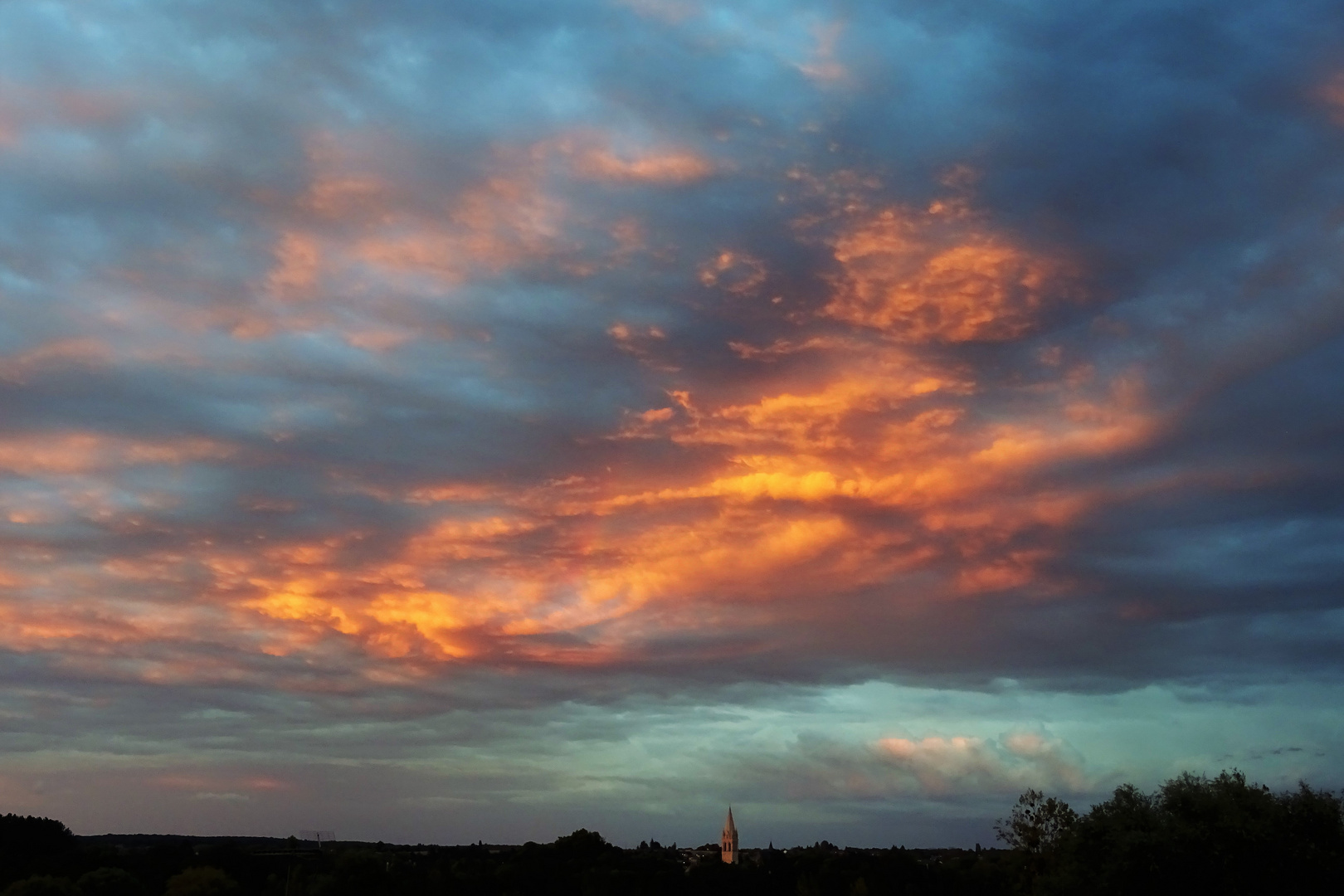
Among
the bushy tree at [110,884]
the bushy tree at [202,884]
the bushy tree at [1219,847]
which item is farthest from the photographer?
the bushy tree at [202,884]

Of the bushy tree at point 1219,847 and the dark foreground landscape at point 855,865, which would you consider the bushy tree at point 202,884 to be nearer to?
the dark foreground landscape at point 855,865

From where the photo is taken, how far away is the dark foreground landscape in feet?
183

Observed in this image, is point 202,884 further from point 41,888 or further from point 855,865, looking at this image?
point 855,865

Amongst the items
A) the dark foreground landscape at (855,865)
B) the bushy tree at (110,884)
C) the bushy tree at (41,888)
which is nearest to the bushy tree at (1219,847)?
the dark foreground landscape at (855,865)

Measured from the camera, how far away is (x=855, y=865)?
528 ft

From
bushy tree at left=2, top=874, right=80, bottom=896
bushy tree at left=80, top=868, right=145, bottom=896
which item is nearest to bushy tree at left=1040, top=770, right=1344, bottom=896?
bushy tree at left=2, top=874, right=80, bottom=896

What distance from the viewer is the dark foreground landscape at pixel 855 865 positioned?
183ft

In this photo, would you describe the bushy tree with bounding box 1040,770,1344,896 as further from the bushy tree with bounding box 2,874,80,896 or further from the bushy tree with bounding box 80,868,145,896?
Answer: the bushy tree with bounding box 80,868,145,896

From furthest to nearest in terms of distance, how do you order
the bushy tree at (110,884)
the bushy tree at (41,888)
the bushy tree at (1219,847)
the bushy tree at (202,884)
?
the bushy tree at (202,884) → the bushy tree at (110,884) → the bushy tree at (41,888) → the bushy tree at (1219,847)

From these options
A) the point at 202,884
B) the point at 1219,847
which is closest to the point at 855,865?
the point at 202,884

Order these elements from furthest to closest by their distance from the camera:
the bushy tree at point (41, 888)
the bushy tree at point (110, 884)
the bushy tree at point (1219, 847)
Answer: the bushy tree at point (110, 884)
the bushy tree at point (41, 888)
the bushy tree at point (1219, 847)

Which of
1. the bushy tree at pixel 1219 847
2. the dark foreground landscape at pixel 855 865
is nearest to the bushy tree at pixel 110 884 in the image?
the dark foreground landscape at pixel 855 865

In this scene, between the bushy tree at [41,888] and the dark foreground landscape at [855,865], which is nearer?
the dark foreground landscape at [855,865]

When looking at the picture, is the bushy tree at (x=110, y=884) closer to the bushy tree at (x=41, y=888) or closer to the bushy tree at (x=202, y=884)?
the bushy tree at (x=202, y=884)
